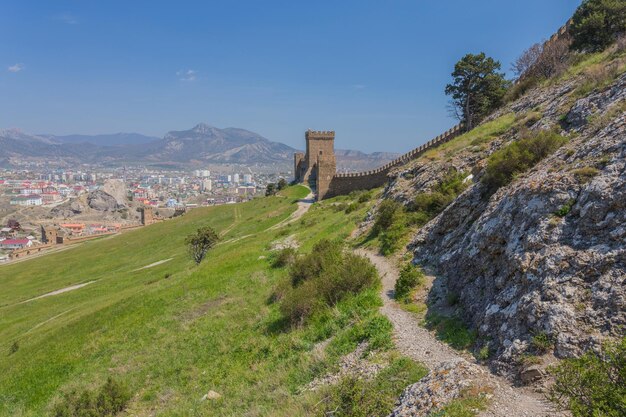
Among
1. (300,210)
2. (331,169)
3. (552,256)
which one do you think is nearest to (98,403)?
(552,256)

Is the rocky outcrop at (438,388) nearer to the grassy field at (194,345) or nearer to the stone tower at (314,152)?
the grassy field at (194,345)

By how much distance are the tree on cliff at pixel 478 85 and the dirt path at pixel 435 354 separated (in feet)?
104

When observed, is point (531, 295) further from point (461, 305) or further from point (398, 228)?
point (398, 228)

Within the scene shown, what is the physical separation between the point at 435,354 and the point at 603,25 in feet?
115

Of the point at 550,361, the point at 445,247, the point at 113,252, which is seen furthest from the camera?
the point at 113,252

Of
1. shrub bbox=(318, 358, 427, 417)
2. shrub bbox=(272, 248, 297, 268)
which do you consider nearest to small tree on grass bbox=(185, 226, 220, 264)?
shrub bbox=(272, 248, 297, 268)

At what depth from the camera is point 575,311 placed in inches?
271

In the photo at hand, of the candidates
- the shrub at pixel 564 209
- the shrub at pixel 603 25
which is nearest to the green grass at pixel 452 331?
the shrub at pixel 564 209

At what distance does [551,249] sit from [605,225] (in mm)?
1060

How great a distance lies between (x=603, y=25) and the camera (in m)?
30.7

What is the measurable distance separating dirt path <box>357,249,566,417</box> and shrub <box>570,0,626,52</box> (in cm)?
2972

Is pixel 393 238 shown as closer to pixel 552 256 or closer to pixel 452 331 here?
pixel 452 331

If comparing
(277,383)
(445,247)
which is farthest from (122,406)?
(445,247)

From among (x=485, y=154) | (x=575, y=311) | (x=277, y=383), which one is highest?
(x=485, y=154)
